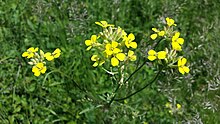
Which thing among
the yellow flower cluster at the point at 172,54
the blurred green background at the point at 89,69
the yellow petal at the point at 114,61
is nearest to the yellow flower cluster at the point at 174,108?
the blurred green background at the point at 89,69

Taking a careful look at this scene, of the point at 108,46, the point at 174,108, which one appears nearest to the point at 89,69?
the point at 174,108

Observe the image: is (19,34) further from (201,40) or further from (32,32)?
(201,40)

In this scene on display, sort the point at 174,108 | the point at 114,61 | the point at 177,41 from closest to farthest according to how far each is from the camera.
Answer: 1. the point at 114,61
2. the point at 177,41
3. the point at 174,108

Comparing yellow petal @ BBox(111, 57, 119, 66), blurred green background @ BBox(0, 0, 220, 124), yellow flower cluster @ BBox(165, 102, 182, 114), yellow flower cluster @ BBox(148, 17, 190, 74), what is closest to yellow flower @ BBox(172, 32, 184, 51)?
yellow flower cluster @ BBox(148, 17, 190, 74)

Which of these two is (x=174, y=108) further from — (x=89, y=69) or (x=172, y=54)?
(x=172, y=54)

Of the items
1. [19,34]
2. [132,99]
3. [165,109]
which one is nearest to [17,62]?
[19,34]

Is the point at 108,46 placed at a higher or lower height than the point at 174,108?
higher
